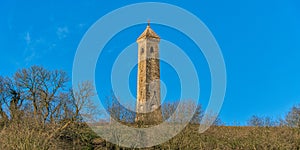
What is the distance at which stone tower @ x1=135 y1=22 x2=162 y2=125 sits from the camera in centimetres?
3578

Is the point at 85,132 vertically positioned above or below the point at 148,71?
below

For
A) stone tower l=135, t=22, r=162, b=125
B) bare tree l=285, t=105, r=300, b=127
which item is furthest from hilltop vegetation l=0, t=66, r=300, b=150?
stone tower l=135, t=22, r=162, b=125

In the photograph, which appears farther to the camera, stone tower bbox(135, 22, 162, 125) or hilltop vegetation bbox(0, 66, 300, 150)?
stone tower bbox(135, 22, 162, 125)

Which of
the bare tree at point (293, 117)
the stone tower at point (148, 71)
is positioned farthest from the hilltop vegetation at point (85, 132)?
the stone tower at point (148, 71)

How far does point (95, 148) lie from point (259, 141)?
7802 mm

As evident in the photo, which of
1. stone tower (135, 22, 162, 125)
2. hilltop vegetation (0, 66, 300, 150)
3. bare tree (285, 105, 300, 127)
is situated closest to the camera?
hilltop vegetation (0, 66, 300, 150)

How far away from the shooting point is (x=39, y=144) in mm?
15383

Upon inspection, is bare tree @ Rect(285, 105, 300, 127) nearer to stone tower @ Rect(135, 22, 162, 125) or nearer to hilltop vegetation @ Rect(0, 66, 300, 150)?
hilltop vegetation @ Rect(0, 66, 300, 150)

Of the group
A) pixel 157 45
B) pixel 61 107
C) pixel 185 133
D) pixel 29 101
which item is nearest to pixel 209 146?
pixel 185 133

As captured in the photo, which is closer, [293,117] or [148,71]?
[293,117]

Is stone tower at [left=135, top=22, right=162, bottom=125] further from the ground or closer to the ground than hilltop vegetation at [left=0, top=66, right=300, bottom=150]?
further from the ground

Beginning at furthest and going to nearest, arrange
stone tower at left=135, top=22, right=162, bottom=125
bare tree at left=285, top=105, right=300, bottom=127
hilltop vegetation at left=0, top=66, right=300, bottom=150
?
stone tower at left=135, top=22, right=162, bottom=125, bare tree at left=285, top=105, right=300, bottom=127, hilltop vegetation at left=0, top=66, right=300, bottom=150

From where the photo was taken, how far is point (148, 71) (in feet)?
121

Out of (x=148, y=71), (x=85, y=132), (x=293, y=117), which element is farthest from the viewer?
(x=148, y=71)
